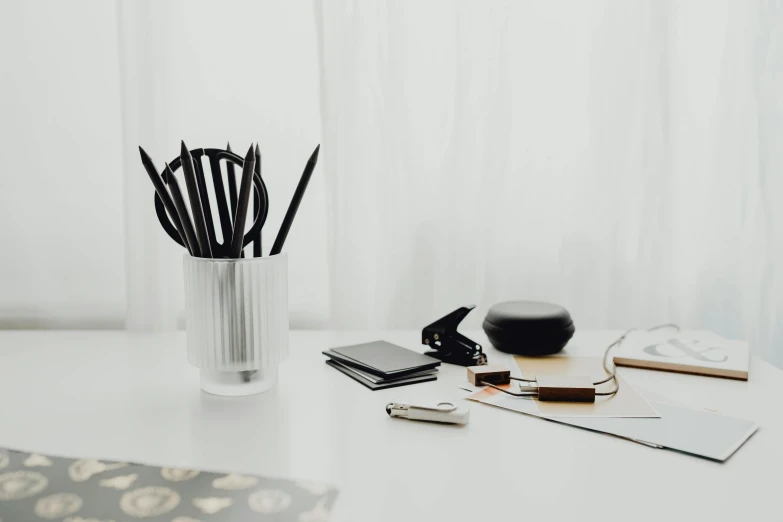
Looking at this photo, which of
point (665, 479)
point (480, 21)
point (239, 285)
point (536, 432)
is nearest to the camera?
point (665, 479)

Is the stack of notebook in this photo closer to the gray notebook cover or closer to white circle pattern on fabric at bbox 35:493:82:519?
the gray notebook cover

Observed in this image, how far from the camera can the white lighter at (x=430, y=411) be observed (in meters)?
0.69

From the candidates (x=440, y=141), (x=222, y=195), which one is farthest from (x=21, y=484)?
(x=440, y=141)

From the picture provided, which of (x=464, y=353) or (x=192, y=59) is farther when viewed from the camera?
(x=192, y=59)

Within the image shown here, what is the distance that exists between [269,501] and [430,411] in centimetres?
22

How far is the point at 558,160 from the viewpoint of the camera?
1194mm

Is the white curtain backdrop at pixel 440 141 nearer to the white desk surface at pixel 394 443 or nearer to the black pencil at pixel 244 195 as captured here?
the white desk surface at pixel 394 443

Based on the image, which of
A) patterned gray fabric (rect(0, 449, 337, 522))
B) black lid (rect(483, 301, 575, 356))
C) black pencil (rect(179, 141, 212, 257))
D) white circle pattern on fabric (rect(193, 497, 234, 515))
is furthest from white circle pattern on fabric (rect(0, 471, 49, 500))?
black lid (rect(483, 301, 575, 356))

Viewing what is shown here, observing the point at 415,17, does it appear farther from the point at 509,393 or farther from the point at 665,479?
the point at 665,479

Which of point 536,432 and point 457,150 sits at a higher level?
point 457,150

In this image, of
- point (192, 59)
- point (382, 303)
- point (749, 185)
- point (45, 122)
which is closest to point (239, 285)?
point (382, 303)

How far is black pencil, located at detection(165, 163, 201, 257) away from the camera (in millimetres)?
738

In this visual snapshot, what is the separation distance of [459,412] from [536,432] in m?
0.08

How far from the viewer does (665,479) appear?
56 cm
